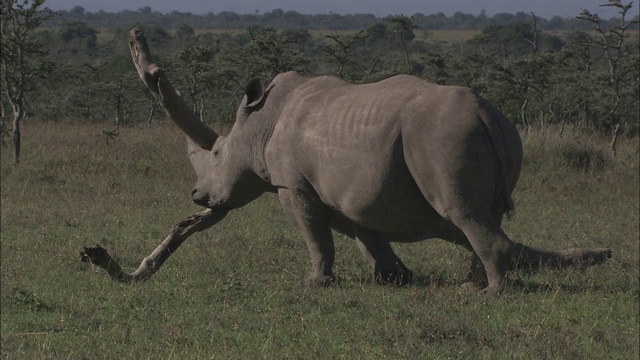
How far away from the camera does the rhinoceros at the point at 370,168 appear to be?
23.3ft

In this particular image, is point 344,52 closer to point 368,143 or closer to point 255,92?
point 255,92

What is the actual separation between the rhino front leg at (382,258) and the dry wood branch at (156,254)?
4.36 feet

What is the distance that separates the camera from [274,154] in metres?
8.01

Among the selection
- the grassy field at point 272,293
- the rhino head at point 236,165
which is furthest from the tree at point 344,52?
the rhino head at point 236,165

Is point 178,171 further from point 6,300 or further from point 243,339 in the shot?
point 243,339

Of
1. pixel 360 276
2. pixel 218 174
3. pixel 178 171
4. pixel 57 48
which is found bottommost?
pixel 57 48

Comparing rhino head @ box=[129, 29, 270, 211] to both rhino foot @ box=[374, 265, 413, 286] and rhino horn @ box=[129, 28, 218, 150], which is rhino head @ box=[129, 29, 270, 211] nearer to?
rhino horn @ box=[129, 28, 218, 150]

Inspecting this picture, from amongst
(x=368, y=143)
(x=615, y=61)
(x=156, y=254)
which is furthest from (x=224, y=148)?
(x=615, y=61)

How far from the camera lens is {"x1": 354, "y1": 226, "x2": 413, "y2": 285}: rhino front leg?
812 cm

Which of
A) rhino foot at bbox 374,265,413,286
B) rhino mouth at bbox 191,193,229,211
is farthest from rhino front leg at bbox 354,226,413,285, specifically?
Result: rhino mouth at bbox 191,193,229,211

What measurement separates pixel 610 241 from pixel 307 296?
3.93 m

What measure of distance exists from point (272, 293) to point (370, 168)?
126 centimetres

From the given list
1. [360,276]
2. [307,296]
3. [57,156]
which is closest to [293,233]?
[360,276]

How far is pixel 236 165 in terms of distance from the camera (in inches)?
335
